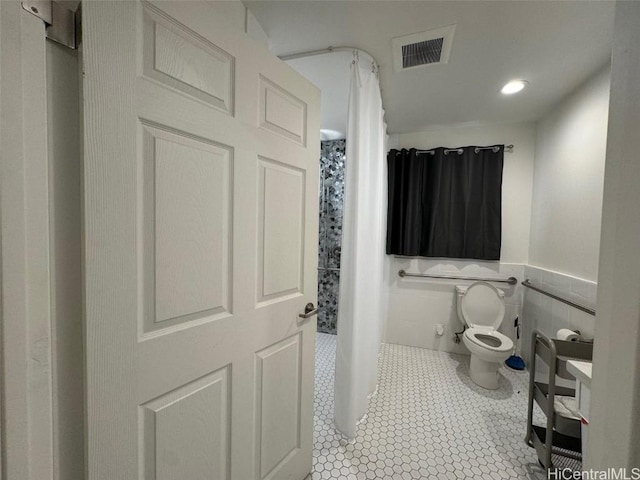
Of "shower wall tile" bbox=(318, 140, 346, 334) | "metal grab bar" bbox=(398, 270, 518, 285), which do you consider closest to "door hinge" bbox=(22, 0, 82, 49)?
"shower wall tile" bbox=(318, 140, 346, 334)

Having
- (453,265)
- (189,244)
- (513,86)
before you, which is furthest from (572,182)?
(189,244)

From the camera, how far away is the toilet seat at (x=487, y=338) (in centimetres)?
208

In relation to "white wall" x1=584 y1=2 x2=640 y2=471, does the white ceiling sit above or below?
above

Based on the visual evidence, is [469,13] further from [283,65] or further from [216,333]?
[216,333]

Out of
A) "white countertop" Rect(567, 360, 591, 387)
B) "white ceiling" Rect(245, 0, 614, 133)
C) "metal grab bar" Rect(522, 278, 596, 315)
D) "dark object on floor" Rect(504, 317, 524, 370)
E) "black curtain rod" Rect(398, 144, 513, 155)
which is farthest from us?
"black curtain rod" Rect(398, 144, 513, 155)

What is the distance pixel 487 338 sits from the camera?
7.46 feet

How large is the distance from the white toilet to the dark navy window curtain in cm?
38

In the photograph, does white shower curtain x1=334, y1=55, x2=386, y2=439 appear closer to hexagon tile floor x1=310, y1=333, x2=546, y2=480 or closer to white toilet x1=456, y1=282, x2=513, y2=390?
hexagon tile floor x1=310, y1=333, x2=546, y2=480

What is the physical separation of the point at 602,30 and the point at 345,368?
2272mm

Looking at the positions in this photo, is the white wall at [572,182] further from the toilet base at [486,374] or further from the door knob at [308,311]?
the door knob at [308,311]

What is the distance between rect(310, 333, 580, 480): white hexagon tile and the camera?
1379 millimetres

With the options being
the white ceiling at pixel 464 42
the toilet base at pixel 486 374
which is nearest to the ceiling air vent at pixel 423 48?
the white ceiling at pixel 464 42

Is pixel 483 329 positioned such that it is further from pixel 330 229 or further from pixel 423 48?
pixel 423 48

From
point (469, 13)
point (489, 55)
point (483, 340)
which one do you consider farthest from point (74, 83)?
point (483, 340)
